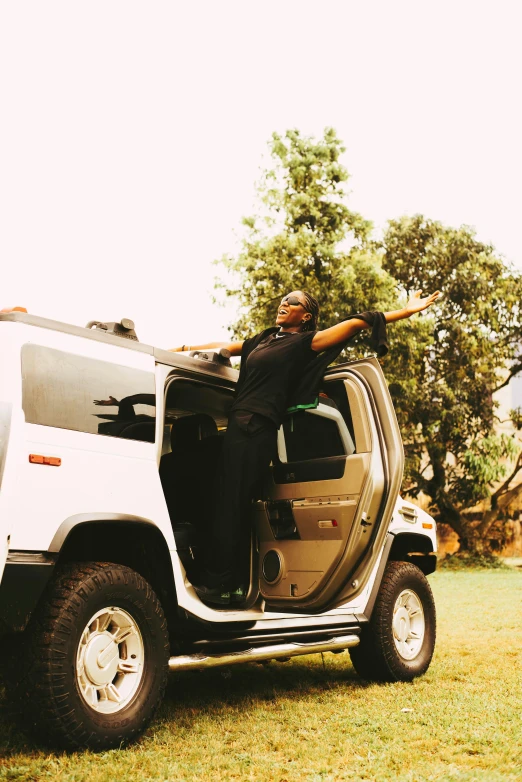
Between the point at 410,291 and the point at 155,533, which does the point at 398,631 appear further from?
the point at 410,291

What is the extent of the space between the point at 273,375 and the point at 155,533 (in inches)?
54.0

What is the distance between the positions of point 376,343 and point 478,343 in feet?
54.3

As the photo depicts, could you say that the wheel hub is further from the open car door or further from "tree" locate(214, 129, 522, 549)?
"tree" locate(214, 129, 522, 549)

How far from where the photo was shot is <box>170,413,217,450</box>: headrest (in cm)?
570

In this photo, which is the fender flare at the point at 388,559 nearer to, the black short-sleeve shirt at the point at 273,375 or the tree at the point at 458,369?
the black short-sleeve shirt at the point at 273,375

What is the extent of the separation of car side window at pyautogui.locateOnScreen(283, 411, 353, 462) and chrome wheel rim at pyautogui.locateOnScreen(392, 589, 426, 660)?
1.27 meters

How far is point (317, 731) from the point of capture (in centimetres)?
446

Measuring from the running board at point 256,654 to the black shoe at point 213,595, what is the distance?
331 millimetres

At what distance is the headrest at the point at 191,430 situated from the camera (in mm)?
5699

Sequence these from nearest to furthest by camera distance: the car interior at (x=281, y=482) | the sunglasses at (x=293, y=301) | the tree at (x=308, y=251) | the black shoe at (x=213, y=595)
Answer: the black shoe at (x=213, y=595), the car interior at (x=281, y=482), the sunglasses at (x=293, y=301), the tree at (x=308, y=251)

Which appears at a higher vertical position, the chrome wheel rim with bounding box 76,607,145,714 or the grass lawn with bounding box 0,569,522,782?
the chrome wheel rim with bounding box 76,607,145,714

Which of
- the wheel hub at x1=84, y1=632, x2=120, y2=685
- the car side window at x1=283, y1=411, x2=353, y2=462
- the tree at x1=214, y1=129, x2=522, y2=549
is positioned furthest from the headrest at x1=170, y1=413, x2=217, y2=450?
the tree at x1=214, y1=129, x2=522, y2=549

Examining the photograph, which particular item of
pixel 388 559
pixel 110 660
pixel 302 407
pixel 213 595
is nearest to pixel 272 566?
pixel 213 595

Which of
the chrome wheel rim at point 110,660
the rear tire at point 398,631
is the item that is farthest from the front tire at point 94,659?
the rear tire at point 398,631
